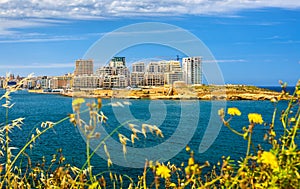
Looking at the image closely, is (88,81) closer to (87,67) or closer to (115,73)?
(115,73)

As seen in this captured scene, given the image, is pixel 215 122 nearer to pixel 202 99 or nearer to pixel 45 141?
pixel 45 141

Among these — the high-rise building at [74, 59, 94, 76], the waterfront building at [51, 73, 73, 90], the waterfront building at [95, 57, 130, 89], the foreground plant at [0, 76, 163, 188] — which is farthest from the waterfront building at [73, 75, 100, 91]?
the waterfront building at [51, 73, 73, 90]

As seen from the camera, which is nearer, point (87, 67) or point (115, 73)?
point (87, 67)

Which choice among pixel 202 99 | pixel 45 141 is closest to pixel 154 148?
pixel 45 141

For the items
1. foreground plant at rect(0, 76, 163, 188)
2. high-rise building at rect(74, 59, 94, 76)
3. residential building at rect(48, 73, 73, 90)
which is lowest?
foreground plant at rect(0, 76, 163, 188)

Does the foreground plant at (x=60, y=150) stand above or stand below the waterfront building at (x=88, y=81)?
below

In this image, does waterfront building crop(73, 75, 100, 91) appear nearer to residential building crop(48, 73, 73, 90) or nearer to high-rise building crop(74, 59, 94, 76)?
high-rise building crop(74, 59, 94, 76)

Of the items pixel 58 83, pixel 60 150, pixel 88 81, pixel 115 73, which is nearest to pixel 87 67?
pixel 115 73

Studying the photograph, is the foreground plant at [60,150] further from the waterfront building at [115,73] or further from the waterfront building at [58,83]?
the waterfront building at [58,83]

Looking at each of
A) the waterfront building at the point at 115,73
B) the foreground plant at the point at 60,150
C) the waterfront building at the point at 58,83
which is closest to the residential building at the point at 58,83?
the waterfront building at the point at 58,83

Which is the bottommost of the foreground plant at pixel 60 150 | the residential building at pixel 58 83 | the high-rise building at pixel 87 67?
the foreground plant at pixel 60 150

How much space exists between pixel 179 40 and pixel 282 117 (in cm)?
767

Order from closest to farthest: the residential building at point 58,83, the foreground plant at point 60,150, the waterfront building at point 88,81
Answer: the foreground plant at point 60,150 → the waterfront building at point 88,81 → the residential building at point 58,83

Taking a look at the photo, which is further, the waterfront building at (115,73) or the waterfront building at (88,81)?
the waterfront building at (88,81)
